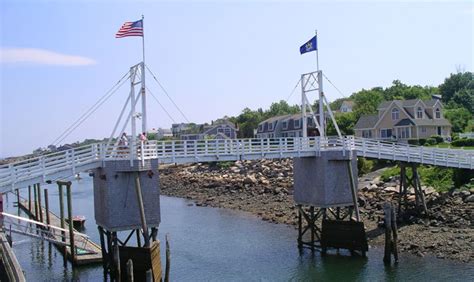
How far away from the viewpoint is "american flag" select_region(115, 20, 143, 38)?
2530cm

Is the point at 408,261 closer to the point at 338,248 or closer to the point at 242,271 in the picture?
the point at 338,248

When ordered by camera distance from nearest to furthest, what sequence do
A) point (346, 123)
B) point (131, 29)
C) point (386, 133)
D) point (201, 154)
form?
1. point (131, 29)
2. point (201, 154)
3. point (386, 133)
4. point (346, 123)

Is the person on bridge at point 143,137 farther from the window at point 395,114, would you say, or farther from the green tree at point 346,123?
the green tree at point 346,123

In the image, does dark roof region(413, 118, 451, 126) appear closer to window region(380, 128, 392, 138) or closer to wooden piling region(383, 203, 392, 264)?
window region(380, 128, 392, 138)

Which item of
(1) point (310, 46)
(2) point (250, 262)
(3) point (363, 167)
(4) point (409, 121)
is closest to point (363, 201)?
(2) point (250, 262)

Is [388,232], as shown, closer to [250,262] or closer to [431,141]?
[250,262]

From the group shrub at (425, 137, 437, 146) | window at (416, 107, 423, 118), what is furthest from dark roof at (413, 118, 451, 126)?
shrub at (425, 137, 437, 146)

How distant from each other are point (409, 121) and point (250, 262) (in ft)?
123

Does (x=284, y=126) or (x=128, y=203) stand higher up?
(x=284, y=126)

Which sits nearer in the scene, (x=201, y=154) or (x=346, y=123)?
(x=201, y=154)

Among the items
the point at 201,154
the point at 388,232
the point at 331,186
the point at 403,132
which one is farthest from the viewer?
the point at 403,132

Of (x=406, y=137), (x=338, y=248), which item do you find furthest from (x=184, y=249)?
(x=406, y=137)

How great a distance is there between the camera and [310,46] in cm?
3212

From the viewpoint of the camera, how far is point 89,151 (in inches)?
989
